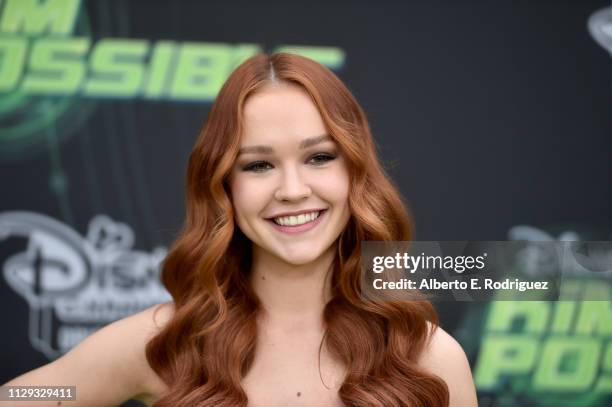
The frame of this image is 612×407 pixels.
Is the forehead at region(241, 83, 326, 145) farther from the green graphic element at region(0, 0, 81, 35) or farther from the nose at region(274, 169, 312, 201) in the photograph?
the green graphic element at region(0, 0, 81, 35)

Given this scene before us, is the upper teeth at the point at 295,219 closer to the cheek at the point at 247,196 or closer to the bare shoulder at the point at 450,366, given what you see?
the cheek at the point at 247,196

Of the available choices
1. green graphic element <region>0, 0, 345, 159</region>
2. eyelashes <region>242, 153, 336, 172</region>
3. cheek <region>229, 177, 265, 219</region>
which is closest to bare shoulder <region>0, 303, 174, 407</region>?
cheek <region>229, 177, 265, 219</region>

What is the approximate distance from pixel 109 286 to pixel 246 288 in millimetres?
1609

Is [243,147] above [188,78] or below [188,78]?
below

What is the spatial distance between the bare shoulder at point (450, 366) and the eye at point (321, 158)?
63 cm

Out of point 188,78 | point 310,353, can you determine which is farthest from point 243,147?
point 188,78

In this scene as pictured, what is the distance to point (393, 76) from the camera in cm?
388

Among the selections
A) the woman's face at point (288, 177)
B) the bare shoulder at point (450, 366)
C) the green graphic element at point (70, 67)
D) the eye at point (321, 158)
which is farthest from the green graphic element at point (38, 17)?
the bare shoulder at point (450, 366)

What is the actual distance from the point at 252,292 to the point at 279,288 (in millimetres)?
95

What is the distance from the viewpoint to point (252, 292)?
2.42 meters

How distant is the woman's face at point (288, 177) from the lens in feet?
7.13

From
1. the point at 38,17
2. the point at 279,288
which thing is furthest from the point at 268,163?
the point at 38,17

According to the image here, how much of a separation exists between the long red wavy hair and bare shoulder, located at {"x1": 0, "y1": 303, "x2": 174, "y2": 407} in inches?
3.3

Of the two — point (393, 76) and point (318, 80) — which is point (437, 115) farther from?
point (318, 80)
